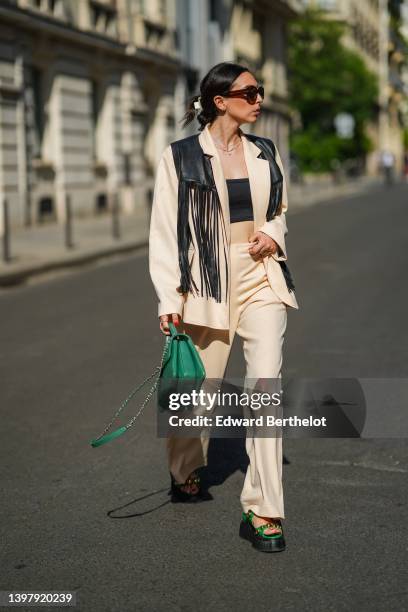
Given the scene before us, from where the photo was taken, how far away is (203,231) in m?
4.14

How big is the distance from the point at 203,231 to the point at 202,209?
0.09m

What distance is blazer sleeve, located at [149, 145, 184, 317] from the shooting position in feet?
13.7

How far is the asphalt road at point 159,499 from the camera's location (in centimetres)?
364

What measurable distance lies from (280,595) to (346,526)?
822mm

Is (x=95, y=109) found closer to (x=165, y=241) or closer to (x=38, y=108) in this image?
(x=38, y=108)

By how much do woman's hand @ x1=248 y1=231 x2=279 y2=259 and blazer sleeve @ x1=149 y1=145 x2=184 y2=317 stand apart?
31cm

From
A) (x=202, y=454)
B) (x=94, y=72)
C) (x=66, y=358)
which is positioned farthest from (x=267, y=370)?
(x=94, y=72)

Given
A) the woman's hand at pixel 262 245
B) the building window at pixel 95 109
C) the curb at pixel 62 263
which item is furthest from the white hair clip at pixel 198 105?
the building window at pixel 95 109

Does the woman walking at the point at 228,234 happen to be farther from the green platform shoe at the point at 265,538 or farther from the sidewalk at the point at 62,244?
the sidewalk at the point at 62,244

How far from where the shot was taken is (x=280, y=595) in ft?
11.6

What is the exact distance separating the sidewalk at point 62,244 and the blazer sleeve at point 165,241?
9.62 meters

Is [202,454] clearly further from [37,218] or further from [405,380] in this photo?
[37,218]

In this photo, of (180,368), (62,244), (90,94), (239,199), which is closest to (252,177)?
(239,199)

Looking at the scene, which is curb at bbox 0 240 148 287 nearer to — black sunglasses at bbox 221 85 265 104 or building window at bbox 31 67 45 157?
building window at bbox 31 67 45 157
